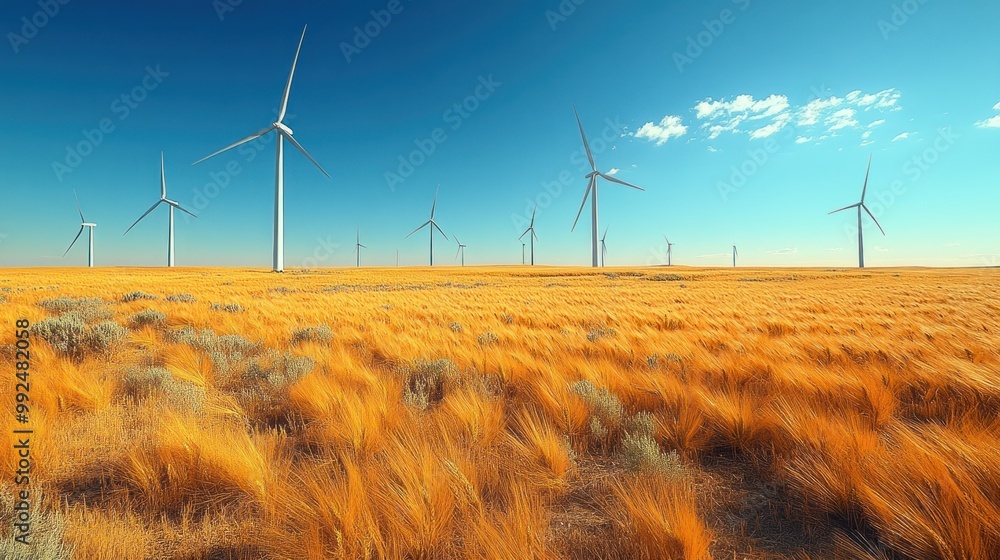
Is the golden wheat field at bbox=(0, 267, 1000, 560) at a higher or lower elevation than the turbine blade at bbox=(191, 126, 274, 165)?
lower

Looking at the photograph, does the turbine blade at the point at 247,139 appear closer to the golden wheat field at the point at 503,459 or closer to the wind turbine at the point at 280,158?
the wind turbine at the point at 280,158

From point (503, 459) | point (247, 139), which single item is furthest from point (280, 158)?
point (503, 459)

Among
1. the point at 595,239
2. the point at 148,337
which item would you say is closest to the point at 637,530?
the point at 148,337

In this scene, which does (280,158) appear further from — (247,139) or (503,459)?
(503,459)

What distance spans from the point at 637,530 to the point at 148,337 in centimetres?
880

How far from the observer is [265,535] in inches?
74.8

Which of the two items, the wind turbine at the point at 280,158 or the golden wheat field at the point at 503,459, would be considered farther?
the wind turbine at the point at 280,158

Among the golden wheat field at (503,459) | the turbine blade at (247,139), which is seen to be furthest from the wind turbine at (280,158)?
the golden wheat field at (503,459)

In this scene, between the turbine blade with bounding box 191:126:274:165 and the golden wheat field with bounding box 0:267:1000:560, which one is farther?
the turbine blade with bounding box 191:126:274:165

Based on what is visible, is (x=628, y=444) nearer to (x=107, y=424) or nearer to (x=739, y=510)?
(x=739, y=510)

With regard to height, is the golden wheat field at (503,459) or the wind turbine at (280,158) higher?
the wind turbine at (280,158)

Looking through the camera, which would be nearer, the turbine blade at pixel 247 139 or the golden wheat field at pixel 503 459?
the golden wheat field at pixel 503 459

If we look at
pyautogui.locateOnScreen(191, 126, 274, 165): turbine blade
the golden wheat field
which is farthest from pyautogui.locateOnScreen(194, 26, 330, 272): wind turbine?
the golden wheat field

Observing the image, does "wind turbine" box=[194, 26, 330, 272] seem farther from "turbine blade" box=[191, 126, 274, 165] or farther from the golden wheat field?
the golden wheat field
